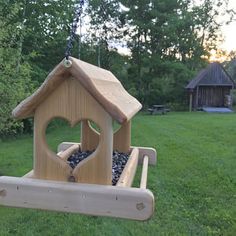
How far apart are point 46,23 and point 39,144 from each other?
16.5 metres

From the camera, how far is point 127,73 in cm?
2680

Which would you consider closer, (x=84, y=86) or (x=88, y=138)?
(x=84, y=86)

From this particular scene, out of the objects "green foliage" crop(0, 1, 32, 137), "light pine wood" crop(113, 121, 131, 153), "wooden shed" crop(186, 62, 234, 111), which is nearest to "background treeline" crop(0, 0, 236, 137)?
"wooden shed" crop(186, 62, 234, 111)

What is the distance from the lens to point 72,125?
68.9 inches

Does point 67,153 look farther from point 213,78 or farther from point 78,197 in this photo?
point 213,78

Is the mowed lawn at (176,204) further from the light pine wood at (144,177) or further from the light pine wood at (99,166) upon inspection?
the light pine wood at (99,166)

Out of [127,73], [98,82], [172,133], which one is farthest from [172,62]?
[98,82]

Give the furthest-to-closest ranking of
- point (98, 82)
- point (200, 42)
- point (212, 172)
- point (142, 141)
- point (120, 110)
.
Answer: point (200, 42) < point (142, 141) < point (212, 172) < point (98, 82) < point (120, 110)

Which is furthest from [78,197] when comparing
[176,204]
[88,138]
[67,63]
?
[176,204]

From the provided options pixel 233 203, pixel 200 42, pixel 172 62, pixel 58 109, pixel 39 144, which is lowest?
pixel 233 203

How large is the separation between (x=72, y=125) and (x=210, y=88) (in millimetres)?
25097

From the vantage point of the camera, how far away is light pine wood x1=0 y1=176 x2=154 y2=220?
5.43 feet

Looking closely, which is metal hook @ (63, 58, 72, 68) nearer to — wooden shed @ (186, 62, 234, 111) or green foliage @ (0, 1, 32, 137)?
green foliage @ (0, 1, 32, 137)

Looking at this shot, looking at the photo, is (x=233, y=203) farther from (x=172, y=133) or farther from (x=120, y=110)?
(x=172, y=133)
